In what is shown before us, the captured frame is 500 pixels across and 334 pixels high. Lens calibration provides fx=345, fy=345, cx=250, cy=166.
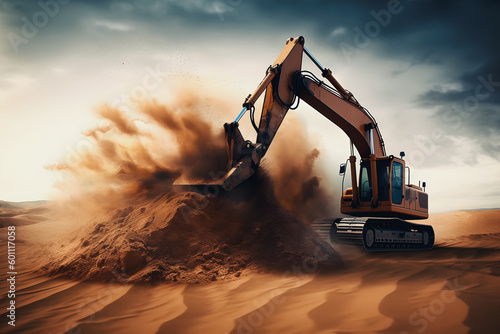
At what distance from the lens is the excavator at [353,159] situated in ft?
27.4

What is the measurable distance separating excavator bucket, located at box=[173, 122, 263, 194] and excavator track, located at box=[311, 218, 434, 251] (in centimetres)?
476

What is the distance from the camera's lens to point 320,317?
14.5 ft

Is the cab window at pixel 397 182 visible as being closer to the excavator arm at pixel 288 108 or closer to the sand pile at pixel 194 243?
the excavator arm at pixel 288 108

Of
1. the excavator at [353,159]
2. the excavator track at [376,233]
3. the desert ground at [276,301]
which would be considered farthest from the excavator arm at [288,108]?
the desert ground at [276,301]

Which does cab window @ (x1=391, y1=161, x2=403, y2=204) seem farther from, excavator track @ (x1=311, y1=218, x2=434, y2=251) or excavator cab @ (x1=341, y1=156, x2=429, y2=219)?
excavator track @ (x1=311, y1=218, x2=434, y2=251)

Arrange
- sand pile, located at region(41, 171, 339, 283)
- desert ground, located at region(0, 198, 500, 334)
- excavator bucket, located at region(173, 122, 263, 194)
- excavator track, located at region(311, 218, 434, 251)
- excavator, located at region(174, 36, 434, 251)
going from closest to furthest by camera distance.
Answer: desert ground, located at region(0, 198, 500, 334) < sand pile, located at region(41, 171, 339, 283) < excavator bucket, located at region(173, 122, 263, 194) < excavator, located at region(174, 36, 434, 251) < excavator track, located at region(311, 218, 434, 251)

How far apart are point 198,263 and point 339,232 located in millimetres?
5824

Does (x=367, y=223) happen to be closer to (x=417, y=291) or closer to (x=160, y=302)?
(x=417, y=291)

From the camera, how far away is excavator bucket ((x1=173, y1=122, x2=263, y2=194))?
7234 millimetres

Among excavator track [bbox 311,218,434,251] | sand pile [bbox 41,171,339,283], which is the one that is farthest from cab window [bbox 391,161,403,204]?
sand pile [bbox 41,171,339,283]

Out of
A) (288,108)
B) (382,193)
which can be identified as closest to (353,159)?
(382,193)

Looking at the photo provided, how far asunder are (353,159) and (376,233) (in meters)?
2.42

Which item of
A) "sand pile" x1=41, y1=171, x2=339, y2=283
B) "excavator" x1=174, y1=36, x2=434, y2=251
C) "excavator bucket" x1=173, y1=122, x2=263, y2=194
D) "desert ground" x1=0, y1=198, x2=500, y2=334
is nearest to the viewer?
"desert ground" x1=0, y1=198, x2=500, y2=334

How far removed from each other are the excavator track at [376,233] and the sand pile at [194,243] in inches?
105
